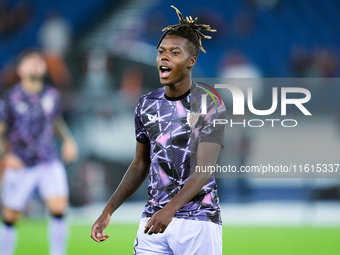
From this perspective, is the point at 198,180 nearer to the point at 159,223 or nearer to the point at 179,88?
the point at 159,223

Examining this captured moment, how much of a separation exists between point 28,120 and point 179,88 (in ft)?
15.2

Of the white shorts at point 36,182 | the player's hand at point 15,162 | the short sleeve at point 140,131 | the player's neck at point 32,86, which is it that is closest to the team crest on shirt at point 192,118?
the short sleeve at point 140,131

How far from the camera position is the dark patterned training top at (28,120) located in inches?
283

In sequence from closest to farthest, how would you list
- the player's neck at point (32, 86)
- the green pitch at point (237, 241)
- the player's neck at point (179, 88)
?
1. the player's neck at point (179, 88)
2. the player's neck at point (32, 86)
3. the green pitch at point (237, 241)

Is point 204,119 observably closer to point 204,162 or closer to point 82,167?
point 204,162

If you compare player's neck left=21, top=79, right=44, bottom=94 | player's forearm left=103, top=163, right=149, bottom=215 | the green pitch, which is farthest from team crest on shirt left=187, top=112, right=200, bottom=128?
player's neck left=21, top=79, right=44, bottom=94

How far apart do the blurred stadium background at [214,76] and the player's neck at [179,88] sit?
17.2ft

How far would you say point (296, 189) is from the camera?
34.8ft

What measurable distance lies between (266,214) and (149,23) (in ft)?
14.4

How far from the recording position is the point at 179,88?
2.95 meters

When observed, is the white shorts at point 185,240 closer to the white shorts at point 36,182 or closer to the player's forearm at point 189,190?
the player's forearm at point 189,190

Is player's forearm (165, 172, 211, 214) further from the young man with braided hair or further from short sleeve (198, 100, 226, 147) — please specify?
short sleeve (198, 100, 226, 147)

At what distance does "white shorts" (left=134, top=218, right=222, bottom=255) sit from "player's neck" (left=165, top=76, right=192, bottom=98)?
620 mm

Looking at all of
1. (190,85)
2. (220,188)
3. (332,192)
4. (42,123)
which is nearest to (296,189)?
(332,192)
